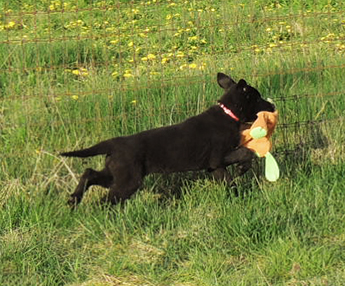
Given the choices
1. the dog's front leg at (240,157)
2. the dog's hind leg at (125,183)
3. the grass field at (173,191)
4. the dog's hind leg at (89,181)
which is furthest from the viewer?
the dog's front leg at (240,157)

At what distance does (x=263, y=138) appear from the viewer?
5.53 m

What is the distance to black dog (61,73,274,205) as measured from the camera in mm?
5293

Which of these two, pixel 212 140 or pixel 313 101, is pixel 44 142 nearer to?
pixel 212 140

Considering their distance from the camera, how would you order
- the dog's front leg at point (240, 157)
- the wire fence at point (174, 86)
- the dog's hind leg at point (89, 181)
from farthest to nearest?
the wire fence at point (174, 86)
the dog's front leg at point (240, 157)
the dog's hind leg at point (89, 181)

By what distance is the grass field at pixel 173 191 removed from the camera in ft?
15.2

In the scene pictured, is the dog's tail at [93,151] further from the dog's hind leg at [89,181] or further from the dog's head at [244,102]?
the dog's head at [244,102]

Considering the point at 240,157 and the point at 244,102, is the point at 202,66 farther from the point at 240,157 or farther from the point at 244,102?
the point at 240,157

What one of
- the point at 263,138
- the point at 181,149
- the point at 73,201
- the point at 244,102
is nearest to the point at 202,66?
the point at 244,102

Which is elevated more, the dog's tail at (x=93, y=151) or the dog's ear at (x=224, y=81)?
the dog's ear at (x=224, y=81)

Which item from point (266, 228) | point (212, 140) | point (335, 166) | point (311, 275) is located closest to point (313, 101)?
point (335, 166)

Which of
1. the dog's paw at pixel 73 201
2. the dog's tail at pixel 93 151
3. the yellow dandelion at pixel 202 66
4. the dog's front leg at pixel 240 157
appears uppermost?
the yellow dandelion at pixel 202 66

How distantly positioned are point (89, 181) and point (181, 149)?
70cm

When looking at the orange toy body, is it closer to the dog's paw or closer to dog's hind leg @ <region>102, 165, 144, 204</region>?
dog's hind leg @ <region>102, 165, 144, 204</region>

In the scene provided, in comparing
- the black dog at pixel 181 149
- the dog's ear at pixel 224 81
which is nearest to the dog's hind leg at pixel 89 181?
the black dog at pixel 181 149
